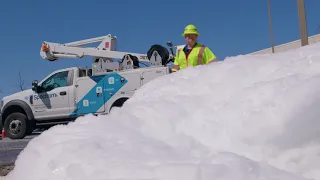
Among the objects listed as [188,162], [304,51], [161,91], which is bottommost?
[188,162]

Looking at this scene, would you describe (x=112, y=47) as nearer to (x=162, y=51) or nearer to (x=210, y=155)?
(x=162, y=51)

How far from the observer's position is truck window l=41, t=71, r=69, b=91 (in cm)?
1223

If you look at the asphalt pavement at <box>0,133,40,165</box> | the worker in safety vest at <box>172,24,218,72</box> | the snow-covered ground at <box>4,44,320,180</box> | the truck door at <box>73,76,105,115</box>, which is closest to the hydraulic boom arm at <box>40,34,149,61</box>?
the truck door at <box>73,76,105,115</box>

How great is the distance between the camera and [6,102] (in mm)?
12812

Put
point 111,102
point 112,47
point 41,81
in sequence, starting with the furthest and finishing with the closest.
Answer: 1. point 112,47
2. point 41,81
3. point 111,102

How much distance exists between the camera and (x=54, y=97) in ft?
40.1

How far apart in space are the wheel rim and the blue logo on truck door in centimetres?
203

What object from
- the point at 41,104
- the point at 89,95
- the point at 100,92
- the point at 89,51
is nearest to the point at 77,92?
the point at 89,95

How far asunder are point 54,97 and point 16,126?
1.54 m

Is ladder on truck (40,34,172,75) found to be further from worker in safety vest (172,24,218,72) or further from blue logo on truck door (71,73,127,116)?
worker in safety vest (172,24,218,72)

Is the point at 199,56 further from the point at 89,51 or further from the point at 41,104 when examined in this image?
the point at 89,51

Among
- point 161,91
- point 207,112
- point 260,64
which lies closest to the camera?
point 207,112

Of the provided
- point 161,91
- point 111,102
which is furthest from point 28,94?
point 161,91

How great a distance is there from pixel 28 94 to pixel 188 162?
11.6 m
